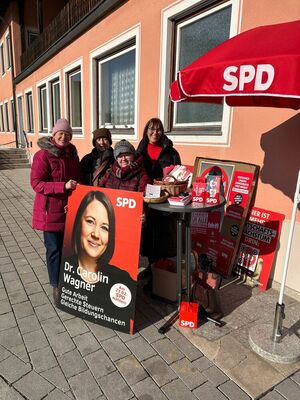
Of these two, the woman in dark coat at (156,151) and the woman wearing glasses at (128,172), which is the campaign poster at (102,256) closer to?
the woman wearing glasses at (128,172)

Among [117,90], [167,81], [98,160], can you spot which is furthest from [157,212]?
[117,90]

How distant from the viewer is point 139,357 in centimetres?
225

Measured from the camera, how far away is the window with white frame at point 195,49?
3.87m

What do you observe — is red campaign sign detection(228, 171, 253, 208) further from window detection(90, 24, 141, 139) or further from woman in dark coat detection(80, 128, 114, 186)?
window detection(90, 24, 141, 139)

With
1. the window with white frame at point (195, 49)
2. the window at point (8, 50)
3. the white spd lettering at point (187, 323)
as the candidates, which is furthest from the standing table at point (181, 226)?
the window at point (8, 50)

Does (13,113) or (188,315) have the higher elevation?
(13,113)

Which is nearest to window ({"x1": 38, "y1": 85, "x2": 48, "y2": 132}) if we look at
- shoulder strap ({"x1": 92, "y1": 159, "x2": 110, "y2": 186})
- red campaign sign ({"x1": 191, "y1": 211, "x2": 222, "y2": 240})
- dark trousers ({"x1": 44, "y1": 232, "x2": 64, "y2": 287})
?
shoulder strap ({"x1": 92, "y1": 159, "x2": 110, "y2": 186})

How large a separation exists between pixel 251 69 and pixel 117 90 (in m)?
5.33

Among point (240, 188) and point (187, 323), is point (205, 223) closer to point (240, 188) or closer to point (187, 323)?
point (240, 188)

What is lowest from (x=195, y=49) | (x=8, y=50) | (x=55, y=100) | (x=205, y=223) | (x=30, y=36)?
(x=205, y=223)

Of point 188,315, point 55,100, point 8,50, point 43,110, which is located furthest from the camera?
point 8,50

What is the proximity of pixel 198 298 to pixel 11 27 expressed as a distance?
55.5 ft

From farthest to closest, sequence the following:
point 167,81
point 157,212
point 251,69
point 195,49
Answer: point 167,81, point 195,49, point 157,212, point 251,69

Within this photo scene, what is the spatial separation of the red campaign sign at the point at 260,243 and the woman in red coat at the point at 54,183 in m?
2.01
